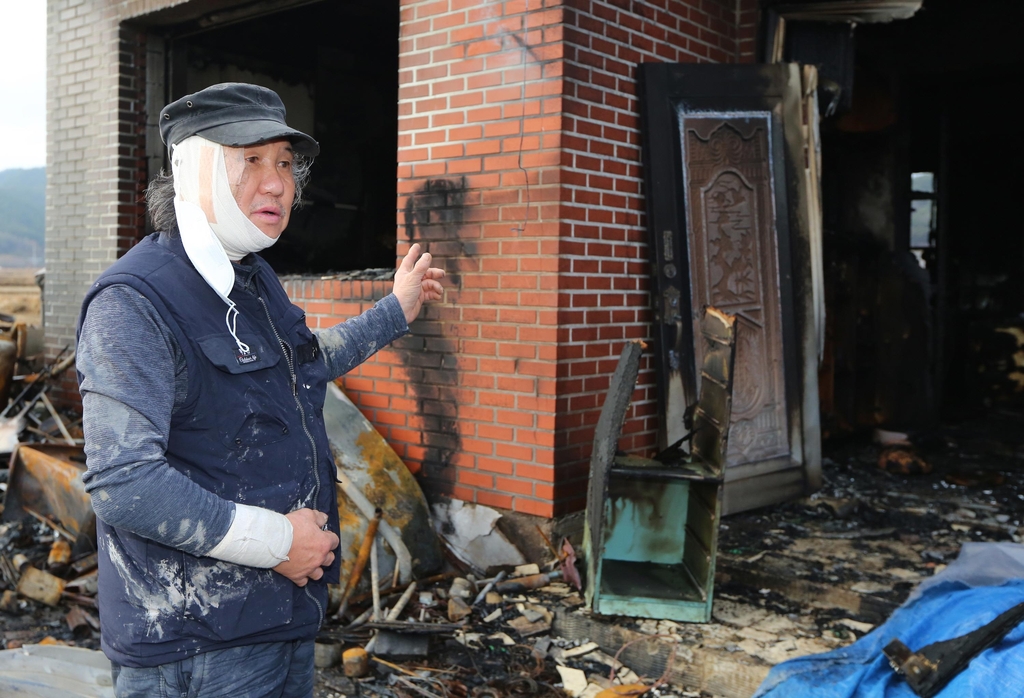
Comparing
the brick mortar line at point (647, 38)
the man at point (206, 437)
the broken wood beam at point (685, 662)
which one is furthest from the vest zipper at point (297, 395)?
the brick mortar line at point (647, 38)

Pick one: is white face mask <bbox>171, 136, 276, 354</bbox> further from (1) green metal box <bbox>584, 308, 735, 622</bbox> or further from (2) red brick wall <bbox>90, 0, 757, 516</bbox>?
(2) red brick wall <bbox>90, 0, 757, 516</bbox>

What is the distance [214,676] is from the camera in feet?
5.70

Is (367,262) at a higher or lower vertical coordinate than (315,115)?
lower

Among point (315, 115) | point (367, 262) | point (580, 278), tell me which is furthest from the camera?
point (367, 262)

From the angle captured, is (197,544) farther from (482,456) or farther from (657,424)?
(657,424)

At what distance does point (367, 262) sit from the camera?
8609 mm

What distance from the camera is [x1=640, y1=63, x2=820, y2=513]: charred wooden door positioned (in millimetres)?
4613

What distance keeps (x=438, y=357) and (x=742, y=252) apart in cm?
188

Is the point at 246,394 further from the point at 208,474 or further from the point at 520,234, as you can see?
the point at 520,234

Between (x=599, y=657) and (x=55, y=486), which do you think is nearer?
(x=599, y=657)

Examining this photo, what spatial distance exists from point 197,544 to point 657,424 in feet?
11.4

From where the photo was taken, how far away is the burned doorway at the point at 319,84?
21.3 feet

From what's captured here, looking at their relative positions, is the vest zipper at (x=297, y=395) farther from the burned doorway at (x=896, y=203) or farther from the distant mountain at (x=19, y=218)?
the distant mountain at (x=19, y=218)

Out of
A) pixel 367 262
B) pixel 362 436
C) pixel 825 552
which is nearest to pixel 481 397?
pixel 362 436
